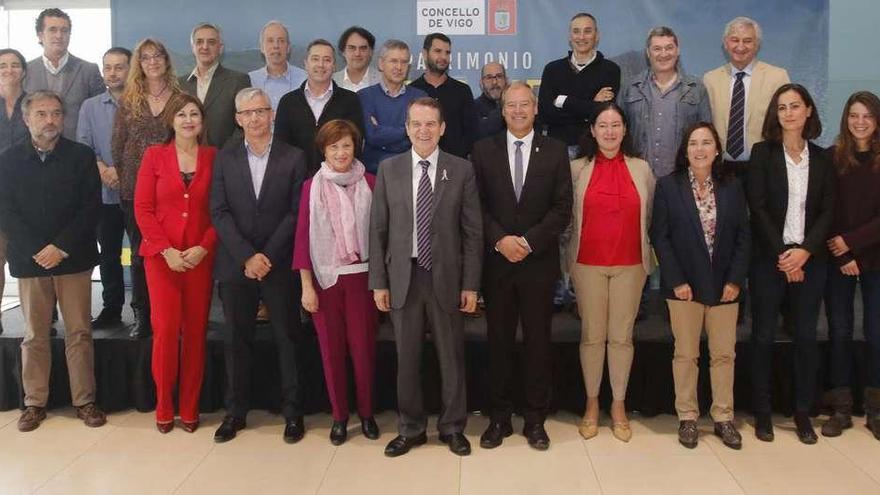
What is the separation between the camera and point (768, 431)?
3.55m

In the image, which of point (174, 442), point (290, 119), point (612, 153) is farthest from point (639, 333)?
point (174, 442)

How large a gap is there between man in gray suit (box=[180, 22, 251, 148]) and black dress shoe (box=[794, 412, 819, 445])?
3.15 m

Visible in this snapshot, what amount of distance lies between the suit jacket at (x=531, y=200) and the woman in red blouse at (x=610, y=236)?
0.15m

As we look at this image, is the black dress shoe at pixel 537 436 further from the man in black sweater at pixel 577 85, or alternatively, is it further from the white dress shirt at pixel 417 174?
the man in black sweater at pixel 577 85

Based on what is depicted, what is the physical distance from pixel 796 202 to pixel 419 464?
201cm

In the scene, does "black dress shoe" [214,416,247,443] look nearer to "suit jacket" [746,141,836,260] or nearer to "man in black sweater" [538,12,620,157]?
"man in black sweater" [538,12,620,157]

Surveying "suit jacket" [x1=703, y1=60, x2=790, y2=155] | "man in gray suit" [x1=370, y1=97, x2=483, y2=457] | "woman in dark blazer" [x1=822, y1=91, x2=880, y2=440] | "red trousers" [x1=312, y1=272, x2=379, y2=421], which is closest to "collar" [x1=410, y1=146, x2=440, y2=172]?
"man in gray suit" [x1=370, y1=97, x2=483, y2=457]

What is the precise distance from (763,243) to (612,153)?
77 cm

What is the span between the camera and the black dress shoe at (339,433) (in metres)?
3.51

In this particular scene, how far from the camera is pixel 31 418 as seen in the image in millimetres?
3748

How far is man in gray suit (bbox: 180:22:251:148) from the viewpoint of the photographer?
4145 millimetres

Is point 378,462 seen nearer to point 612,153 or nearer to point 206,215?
point 206,215

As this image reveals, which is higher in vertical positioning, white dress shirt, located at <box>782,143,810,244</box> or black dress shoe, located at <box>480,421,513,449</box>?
white dress shirt, located at <box>782,143,810,244</box>

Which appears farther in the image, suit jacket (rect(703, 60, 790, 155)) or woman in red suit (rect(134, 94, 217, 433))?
suit jacket (rect(703, 60, 790, 155))
